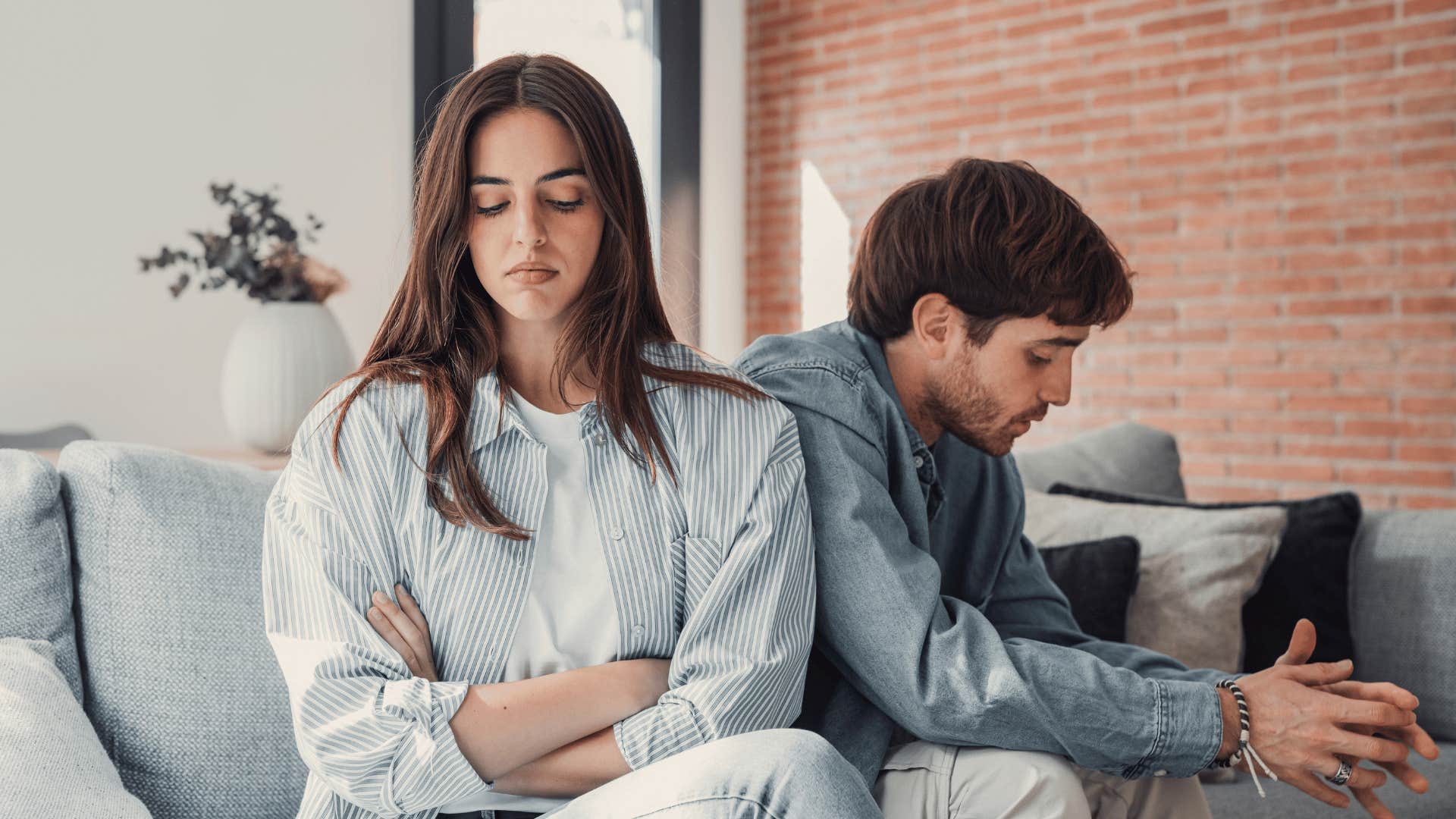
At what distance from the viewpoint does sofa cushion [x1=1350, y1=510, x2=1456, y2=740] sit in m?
2.08

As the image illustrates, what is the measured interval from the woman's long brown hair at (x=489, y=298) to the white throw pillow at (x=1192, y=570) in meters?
1.02

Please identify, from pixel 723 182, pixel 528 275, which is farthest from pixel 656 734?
pixel 723 182

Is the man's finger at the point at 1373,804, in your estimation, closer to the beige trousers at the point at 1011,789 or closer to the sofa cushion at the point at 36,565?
the beige trousers at the point at 1011,789

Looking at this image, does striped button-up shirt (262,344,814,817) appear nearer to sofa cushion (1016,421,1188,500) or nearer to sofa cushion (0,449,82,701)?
sofa cushion (0,449,82,701)

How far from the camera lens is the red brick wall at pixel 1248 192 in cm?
341

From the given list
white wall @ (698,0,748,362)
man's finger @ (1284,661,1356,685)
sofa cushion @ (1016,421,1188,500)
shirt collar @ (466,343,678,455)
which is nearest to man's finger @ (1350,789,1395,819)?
man's finger @ (1284,661,1356,685)

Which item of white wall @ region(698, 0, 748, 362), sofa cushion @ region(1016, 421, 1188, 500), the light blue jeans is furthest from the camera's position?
white wall @ region(698, 0, 748, 362)

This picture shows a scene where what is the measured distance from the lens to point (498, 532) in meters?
1.18

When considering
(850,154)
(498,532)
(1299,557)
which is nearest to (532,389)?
(498,532)

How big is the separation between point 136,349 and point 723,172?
2.43 meters

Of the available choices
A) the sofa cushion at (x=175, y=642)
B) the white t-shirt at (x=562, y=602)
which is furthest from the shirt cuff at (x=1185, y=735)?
the sofa cushion at (x=175, y=642)

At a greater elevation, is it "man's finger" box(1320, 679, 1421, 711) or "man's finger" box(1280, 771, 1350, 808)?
"man's finger" box(1320, 679, 1421, 711)

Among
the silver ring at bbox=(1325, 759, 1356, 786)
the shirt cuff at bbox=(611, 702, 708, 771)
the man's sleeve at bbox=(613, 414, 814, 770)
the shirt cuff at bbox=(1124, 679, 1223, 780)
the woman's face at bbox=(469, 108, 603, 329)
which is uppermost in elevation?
the woman's face at bbox=(469, 108, 603, 329)

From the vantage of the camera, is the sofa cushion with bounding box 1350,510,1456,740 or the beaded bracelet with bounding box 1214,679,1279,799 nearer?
the beaded bracelet with bounding box 1214,679,1279,799
